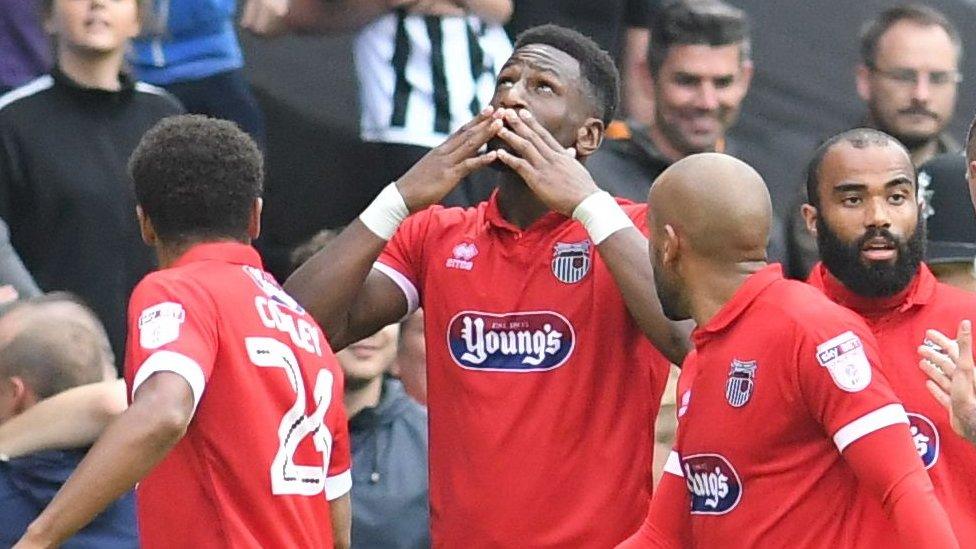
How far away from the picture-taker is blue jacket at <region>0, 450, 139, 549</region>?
5.19 meters

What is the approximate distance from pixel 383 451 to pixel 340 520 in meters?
1.24

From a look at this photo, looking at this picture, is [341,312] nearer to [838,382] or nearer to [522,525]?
[522,525]

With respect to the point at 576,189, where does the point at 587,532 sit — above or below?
below

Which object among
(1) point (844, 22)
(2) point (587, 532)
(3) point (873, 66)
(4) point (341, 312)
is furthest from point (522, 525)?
(1) point (844, 22)

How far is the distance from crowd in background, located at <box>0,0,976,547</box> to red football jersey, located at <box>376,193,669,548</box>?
1003 mm

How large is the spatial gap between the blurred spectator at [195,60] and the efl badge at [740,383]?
3.05m

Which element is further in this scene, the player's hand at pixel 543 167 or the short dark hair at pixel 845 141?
the player's hand at pixel 543 167

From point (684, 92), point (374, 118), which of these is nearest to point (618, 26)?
point (684, 92)

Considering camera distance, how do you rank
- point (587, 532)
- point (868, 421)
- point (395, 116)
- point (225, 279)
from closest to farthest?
point (868, 421) → point (225, 279) → point (587, 532) → point (395, 116)

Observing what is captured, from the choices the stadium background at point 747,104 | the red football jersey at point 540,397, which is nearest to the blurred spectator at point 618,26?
the stadium background at point 747,104

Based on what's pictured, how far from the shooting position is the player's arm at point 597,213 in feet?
16.0

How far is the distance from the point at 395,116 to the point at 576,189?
6.57 ft

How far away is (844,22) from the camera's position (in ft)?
27.2

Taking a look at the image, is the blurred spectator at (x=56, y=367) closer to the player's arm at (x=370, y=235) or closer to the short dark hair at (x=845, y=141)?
the player's arm at (x=370, y=235)
